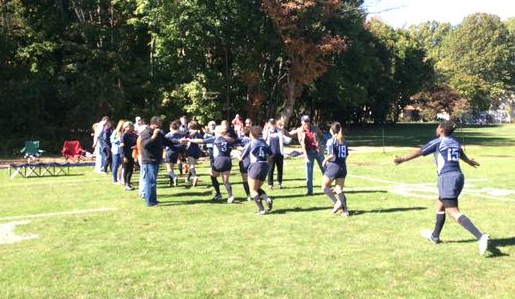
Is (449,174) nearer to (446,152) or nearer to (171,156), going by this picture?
(446,152)

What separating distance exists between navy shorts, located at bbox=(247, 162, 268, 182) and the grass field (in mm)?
746

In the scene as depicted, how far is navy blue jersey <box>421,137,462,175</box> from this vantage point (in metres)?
7.56

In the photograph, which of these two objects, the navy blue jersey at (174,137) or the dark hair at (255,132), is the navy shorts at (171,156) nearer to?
the navy blue jersey at (174,137)

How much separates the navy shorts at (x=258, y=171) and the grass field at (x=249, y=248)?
2.45 ft

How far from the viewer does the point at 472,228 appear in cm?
734

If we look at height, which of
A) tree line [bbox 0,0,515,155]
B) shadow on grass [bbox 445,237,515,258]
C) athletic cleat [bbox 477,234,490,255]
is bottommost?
shadow on grass [bbox 445,237,515,258]

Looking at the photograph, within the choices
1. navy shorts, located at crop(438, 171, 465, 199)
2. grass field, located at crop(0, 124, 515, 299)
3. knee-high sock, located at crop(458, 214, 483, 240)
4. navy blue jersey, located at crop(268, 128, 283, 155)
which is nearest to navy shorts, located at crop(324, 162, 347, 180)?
grass field, located at crop(0, 124, 515, 299)

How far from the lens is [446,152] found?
24.8 ft

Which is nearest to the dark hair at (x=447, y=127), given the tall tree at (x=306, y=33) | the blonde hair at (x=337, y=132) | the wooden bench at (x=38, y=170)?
the blonde hair at (x=337, y=132)

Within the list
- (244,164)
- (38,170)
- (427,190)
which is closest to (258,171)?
(244,164)

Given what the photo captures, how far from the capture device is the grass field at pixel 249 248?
5961 millimetres

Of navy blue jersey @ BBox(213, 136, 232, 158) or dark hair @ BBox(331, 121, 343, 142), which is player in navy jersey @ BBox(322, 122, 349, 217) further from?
navy blue jersey @ BBox(213, 136, 232, 158)

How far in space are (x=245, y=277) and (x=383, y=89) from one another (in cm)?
5396

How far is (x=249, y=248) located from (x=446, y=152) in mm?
3093
